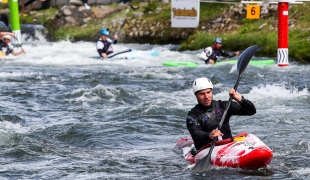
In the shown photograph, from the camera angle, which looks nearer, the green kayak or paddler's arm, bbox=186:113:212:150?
paddler's arm, bbox=186:113:212:150

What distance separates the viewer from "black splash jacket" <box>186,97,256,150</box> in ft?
26.4

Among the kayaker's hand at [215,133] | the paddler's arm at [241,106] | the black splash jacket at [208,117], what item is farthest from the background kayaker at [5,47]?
the kayaker's hand at [215,133]

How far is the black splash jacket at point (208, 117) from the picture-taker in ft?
26.4

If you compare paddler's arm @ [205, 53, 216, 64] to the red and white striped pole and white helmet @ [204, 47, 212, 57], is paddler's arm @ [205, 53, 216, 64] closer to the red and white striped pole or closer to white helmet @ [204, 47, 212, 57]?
white helmet @ [204, 47, 212, 57]

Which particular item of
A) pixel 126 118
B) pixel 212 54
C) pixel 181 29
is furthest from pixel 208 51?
pixel 181 29

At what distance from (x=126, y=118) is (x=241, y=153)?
429cm

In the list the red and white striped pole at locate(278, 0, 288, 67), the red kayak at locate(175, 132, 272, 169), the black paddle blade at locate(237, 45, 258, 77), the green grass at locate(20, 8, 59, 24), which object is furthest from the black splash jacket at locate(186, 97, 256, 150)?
the green grass at locate(20, 8, 59, 24)

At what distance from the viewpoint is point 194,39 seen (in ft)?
77.0

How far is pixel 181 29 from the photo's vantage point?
25391 mm

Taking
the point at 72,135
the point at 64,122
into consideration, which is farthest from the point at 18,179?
the point at 64,122

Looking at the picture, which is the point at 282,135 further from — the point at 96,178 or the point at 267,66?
the point at 267,66

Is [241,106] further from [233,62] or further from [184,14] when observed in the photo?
[184,14]

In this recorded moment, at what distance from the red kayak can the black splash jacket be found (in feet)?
0.59

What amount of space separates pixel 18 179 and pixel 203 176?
6.83ft
